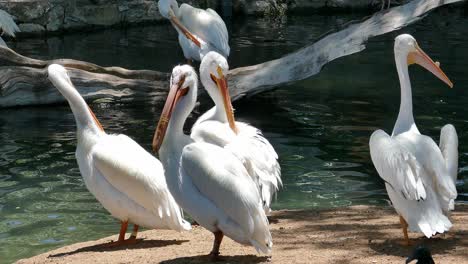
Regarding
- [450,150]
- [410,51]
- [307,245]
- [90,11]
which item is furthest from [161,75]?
[90,11]

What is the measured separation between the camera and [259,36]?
17.1 metres

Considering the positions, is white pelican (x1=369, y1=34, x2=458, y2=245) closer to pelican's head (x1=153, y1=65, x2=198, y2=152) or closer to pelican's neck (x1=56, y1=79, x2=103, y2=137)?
pelican's head (x1=153, y1=65, x2=198, y2=152)

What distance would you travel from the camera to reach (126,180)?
557 cm

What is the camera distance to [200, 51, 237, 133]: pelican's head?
653cm

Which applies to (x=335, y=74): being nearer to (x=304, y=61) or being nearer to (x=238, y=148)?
(x=304, y=61)

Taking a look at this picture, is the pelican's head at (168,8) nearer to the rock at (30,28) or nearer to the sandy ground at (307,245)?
the rock at (30,28)

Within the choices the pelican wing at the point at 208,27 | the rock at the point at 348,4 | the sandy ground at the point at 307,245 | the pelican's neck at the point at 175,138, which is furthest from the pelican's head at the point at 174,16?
the rock at the point at 348,4

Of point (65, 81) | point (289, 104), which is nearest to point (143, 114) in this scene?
point (289, 104)

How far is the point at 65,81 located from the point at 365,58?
9312mm

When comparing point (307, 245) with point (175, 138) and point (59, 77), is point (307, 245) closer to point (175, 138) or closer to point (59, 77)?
point (175, 138)

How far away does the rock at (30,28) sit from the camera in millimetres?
16875

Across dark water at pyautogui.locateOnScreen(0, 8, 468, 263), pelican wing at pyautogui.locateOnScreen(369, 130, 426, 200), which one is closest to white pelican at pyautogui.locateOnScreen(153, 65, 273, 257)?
pelican wing at pyautogui.locateOnScreen(369, 130, 426, 200)

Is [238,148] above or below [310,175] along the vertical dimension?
above

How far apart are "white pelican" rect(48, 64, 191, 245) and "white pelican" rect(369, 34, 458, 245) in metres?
1.41
